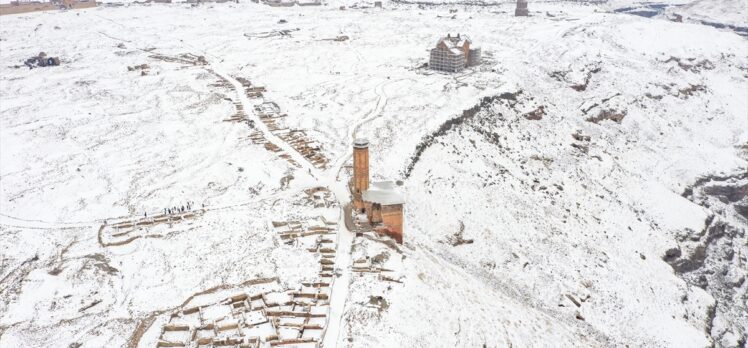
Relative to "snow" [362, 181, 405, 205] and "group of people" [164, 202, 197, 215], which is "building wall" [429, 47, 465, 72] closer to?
"snow" [362, 181, 405, 205]

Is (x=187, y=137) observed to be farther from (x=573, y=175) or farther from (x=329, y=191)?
(x=573, y=175)

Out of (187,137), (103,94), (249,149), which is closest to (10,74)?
(103,94)

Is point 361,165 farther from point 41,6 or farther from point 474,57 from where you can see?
point 41,6

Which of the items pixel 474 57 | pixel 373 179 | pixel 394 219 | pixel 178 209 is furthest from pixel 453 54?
pixel 178 209

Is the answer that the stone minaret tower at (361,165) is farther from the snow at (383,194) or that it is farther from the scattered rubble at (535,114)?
the scattered rubble at (535,114)

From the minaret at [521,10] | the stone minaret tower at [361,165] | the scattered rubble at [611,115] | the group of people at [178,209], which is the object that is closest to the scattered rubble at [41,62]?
the group of people at [178,209]
